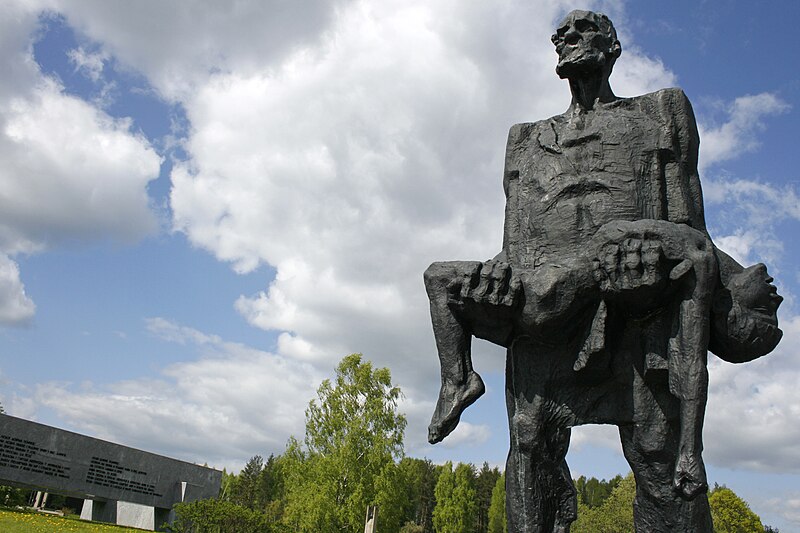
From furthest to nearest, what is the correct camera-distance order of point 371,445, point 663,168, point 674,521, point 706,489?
point 371,445
point 663,168
point 674,521
point 706,489

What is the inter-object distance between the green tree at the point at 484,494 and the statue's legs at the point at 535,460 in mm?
60630

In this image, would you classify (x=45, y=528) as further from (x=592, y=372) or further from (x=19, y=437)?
(x=592, y=372)

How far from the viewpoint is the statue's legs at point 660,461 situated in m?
3.92

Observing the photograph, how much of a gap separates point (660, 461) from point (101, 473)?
109 feet

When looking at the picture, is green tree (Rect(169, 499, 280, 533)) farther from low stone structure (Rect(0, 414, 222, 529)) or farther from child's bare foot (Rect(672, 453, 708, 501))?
low stone structure (Rect(0, 414, 222, 529))

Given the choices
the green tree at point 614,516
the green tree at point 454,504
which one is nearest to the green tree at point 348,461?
the green tree at point 614,516

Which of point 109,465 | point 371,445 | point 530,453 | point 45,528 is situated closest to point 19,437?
point 109,465

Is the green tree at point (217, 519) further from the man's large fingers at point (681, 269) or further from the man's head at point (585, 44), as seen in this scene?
the man's large fingers at point (681, 269)

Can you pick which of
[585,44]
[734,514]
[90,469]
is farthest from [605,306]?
[734,514]

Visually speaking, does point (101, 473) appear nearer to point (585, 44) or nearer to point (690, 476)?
point (585, 44)

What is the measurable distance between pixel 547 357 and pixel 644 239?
95 cm

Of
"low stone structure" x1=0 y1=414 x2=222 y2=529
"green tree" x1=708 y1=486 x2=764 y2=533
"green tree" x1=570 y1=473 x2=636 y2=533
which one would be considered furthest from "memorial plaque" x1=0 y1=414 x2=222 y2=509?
"green tree" x1=708 y1=486 x2=764 y2=533

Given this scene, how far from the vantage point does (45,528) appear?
677 inches

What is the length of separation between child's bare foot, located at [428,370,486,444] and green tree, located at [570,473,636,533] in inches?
993
